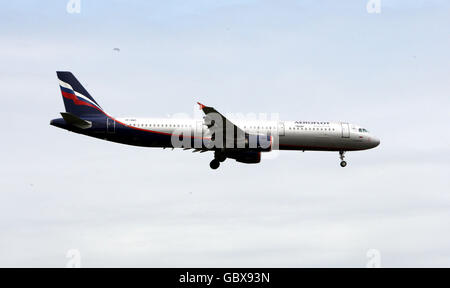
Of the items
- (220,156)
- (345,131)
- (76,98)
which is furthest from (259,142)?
(76,98)

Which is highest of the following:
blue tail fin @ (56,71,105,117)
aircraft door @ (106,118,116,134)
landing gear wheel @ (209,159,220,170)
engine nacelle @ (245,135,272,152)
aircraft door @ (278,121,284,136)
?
blue tail fin @ (56,71,105,117)

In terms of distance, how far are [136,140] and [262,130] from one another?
10685 mm

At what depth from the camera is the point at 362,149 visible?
71.4 meters

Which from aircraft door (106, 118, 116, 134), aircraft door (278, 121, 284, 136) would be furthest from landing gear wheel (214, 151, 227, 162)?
aircraft door (106, 118, 116, 134)

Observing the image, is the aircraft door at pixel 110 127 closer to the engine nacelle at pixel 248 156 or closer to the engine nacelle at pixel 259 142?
the engine nacelle at pixel 248 156

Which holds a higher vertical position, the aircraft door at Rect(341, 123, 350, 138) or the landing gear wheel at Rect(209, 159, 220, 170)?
the aircraft door at Rect(341, 123, 350, 138)

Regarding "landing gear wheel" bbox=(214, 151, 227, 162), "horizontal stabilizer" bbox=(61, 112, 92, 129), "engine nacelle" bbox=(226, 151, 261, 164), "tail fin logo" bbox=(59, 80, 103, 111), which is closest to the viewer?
"horizontal stabilizer" bbox=(61, 112, 92, 129)

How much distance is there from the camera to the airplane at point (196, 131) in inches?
2596

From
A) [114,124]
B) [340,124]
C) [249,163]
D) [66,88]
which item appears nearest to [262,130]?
[249,163]

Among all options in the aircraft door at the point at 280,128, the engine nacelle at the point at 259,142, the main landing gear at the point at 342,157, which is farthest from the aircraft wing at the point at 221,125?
the main landing gear at the point at 342,157

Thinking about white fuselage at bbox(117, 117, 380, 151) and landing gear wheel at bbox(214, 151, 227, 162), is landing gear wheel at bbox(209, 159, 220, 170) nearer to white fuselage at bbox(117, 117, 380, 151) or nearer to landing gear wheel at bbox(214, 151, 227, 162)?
landing gear wheel at bbox(214, 151, 227, 162)

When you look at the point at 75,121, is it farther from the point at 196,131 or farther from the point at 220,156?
the point at 220,156

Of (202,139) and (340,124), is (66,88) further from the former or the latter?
(340,124)

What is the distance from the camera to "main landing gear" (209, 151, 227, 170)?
68.1 metres
